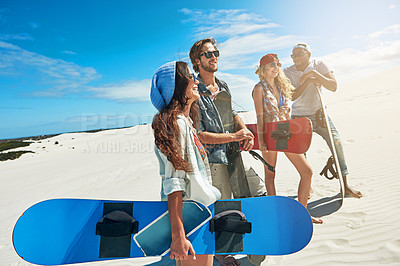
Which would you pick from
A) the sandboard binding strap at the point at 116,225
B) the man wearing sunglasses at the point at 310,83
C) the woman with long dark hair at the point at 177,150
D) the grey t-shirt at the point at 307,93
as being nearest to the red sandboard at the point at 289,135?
the man wearing sunglasses at the point at 310,83

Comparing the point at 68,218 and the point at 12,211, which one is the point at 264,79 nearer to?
the point at 68,218

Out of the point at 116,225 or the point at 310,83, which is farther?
the point at 310,83

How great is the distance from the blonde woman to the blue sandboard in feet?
5.22

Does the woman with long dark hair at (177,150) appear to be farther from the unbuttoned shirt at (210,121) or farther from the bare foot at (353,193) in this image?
the bare foot at (353,193)

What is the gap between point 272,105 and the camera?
3451 millimetres

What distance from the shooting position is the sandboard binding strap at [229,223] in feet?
6.27

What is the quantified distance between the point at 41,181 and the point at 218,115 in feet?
28.6

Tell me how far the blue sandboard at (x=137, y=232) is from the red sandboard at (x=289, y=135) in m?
1.57

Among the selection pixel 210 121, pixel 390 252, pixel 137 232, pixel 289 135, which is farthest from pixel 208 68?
pixel 390 252

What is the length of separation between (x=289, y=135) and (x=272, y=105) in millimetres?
468

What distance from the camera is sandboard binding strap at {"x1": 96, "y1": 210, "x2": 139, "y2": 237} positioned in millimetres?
1889

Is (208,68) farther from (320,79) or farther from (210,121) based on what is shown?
(320,79)

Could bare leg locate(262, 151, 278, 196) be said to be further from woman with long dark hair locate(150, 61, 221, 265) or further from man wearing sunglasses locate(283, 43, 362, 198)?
woman with long dark hair locate(150, 61, 221, 265)

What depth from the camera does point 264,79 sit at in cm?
355
